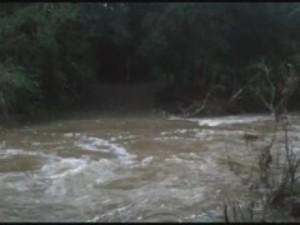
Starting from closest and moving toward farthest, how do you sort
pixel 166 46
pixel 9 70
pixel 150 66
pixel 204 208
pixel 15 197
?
pixel 204 208 < pixel 15 197 < pixel 9 70 < pixel 166 46 < pixel 150 66

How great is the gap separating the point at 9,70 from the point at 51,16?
2.28 metres

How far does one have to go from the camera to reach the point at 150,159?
1016 centimetres

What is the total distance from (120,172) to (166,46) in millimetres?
11136

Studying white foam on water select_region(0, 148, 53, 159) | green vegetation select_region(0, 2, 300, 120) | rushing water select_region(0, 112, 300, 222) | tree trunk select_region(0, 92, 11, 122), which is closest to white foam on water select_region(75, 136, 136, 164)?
rushing water select_region(0, 112, 300, 222)

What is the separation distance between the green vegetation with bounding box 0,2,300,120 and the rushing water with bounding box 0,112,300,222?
349 cm

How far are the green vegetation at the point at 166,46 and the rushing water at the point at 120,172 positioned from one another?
349 cm

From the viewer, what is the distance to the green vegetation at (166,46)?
1788 cm

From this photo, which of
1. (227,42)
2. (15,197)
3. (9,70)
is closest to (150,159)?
(15,197)

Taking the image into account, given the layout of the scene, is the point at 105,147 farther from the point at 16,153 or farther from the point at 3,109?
the point at 3,109

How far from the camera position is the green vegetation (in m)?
17.9

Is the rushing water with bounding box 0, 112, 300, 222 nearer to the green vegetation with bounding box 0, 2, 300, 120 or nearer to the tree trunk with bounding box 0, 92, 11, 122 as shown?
the tree trunk with bounding box 0, 92, 11, 122

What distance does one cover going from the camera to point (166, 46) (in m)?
20.0

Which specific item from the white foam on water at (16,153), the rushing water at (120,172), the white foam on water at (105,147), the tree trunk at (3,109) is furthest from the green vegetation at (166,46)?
the white foam on water at (16,153)

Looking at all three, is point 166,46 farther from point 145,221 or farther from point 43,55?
point 145,221
